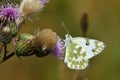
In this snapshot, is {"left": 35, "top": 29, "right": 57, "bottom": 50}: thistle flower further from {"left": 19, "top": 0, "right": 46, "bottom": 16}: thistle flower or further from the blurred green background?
the blurred green background

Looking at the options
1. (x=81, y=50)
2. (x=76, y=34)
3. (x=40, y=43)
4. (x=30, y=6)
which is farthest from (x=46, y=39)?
(x=76, y=34)

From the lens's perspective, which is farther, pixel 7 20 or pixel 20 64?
pixel 20 64

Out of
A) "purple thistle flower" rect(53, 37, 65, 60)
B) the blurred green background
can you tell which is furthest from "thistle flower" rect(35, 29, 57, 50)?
the blurred green background

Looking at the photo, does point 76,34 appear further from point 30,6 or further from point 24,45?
point 24,45

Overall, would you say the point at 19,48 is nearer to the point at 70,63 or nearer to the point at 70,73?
the point at 70,63

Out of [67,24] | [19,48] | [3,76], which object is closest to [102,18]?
[67,24]

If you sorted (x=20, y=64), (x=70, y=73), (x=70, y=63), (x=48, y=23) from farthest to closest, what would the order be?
(x=48, y=23)
(x=20, y=64)
(x=70, y=73)
(x=70, y=63)

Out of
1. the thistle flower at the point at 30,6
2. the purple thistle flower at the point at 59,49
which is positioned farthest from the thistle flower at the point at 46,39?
the thistle flower at the point at 30,6
